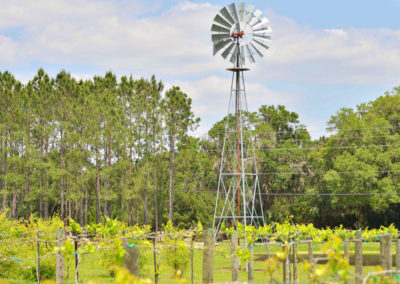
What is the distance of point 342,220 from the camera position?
43.6 m

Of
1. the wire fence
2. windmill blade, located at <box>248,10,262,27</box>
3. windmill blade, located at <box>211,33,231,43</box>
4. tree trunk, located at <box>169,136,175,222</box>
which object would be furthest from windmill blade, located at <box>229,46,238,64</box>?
tree trunk, located at <box>169,136,175,222</box>

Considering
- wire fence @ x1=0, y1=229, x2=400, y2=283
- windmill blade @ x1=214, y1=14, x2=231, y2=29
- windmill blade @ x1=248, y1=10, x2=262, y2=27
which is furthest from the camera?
windmill blade @ x1=214, y1=14, x2=231, y2=29

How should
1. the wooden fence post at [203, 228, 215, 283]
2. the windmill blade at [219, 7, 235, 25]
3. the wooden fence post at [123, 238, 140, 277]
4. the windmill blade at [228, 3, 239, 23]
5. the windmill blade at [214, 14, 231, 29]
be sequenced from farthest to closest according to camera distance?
1. the windmill blade at [214, 14, 231, 29]
2. the windmill blade at [219, 7, 235, 25]
3. the windmill blade at [228, 3, 239, 23]
4. the wooden fence post at [203, 228, 215, 283]
5. the wooden fence post at [123, 238, 140, 277]

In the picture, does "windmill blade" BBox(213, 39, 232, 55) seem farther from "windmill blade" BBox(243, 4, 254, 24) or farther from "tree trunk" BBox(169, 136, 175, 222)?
"tree trunk" BBox(169, 136, 175, 222)

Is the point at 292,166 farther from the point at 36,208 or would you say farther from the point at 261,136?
the point at 36,208

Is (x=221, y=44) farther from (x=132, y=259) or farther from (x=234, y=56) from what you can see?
(x=132, y=259)

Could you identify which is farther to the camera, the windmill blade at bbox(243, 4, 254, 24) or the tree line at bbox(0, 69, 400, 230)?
the tree line at bbox(0, 69, 400, 230)

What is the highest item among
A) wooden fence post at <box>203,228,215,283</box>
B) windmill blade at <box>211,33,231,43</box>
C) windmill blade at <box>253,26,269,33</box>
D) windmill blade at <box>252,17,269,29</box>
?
windmill blade at <box>252,17,269,29</box>

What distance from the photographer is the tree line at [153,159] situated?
4031 centimetres

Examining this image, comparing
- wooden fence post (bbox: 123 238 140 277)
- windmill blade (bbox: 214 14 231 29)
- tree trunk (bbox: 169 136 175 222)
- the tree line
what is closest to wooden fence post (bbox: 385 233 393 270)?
wooden fence post (bbox: 123 238 140 277)

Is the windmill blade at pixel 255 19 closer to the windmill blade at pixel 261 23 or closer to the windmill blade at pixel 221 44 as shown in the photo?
the windmill blade at pixel 261 23

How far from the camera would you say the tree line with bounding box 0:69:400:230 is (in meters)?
40.3

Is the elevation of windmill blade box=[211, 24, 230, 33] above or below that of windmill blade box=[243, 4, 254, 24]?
below

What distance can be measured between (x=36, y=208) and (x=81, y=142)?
40.4ft
